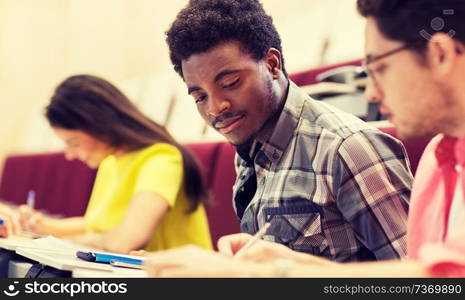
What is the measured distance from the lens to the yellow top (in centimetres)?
124

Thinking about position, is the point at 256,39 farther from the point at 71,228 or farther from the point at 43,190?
the point at 43,190

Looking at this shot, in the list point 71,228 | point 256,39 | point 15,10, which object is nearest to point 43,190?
point 71,228

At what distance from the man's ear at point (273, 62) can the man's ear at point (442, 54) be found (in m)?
0.38

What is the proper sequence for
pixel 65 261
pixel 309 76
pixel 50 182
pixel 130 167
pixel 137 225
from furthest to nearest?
1. pixel 50 182
2. pixel 309 76
3. pixel 130 167
4. pixel 137 225
5. pixel 65 261

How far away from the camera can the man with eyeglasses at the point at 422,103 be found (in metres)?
0.44

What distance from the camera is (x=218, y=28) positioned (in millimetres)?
831

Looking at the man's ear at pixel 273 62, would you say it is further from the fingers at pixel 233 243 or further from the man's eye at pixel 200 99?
the fingers at pixel 233 243

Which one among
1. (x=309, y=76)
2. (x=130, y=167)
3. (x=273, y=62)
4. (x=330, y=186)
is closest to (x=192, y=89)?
(x=273, y=62)

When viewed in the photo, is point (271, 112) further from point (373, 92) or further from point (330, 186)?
point (373, 92)

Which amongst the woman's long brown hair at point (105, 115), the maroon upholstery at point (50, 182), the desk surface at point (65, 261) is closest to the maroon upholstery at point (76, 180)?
the maroon upholstery at point (50, 182)

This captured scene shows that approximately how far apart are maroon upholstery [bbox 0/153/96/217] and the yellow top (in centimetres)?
68

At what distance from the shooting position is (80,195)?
2.06 meters

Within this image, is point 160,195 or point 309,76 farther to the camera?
point 309,76

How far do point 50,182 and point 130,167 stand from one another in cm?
110
